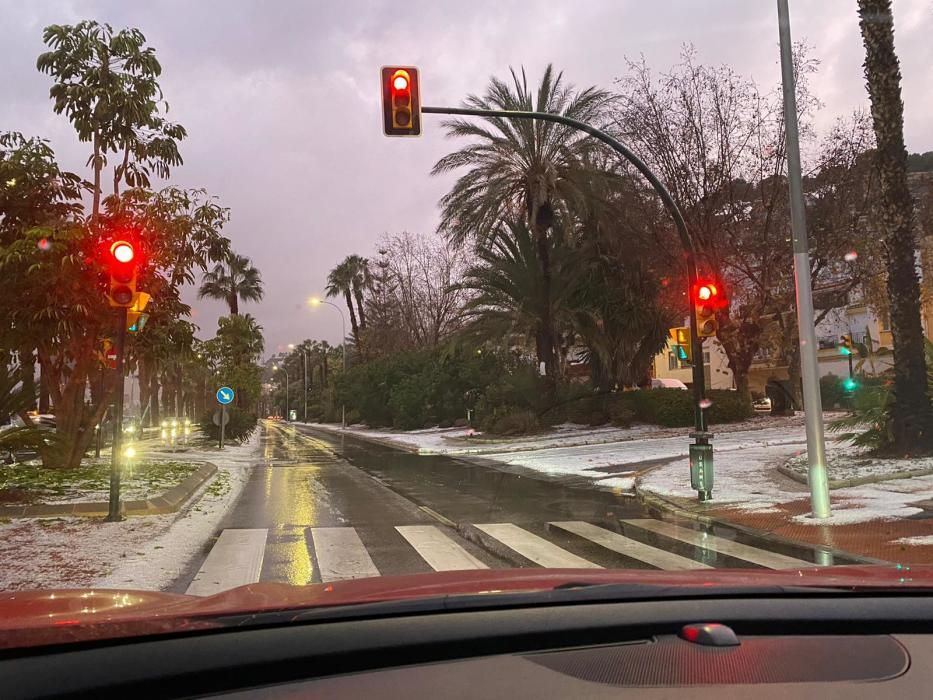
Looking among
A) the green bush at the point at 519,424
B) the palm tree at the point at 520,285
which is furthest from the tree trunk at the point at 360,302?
the palm tree at the point at 520,285

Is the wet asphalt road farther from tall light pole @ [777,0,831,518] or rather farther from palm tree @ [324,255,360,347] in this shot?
palm tree @ [324,255,360,347]

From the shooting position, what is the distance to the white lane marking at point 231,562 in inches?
253

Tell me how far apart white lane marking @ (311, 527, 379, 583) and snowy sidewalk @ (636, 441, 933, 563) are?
5.10 metres

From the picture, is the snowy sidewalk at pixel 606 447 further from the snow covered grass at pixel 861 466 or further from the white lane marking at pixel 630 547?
the white lane marking at pixel 630 547

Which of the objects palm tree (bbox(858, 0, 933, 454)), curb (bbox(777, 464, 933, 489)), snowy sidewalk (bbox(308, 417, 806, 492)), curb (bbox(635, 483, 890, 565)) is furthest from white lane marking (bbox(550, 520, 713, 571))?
palm tree (bbox(858, 0, 933, 454))

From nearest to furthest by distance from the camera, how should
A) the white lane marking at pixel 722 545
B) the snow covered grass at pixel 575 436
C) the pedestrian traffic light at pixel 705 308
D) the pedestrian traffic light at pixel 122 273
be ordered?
the white lane marking at pixel 722 545 < the pedestrian traffic light at pixel 122 273 < the pedestrian traffic light at pixel 705 308 < the snow covered grass at pixel 575 436

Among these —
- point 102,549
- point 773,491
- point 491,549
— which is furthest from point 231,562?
point 773,491

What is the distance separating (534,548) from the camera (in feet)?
26.8

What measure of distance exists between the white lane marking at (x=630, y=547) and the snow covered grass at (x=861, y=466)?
5471 mm

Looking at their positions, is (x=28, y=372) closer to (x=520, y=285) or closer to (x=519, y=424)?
(x=520, y=285)

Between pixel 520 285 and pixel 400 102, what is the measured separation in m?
17.6

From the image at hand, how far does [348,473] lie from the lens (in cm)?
1814

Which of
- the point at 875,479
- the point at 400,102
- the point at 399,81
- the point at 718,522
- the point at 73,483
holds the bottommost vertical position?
the point at 718,522

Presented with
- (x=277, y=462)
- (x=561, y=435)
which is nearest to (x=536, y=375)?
(x=561, y=435)
